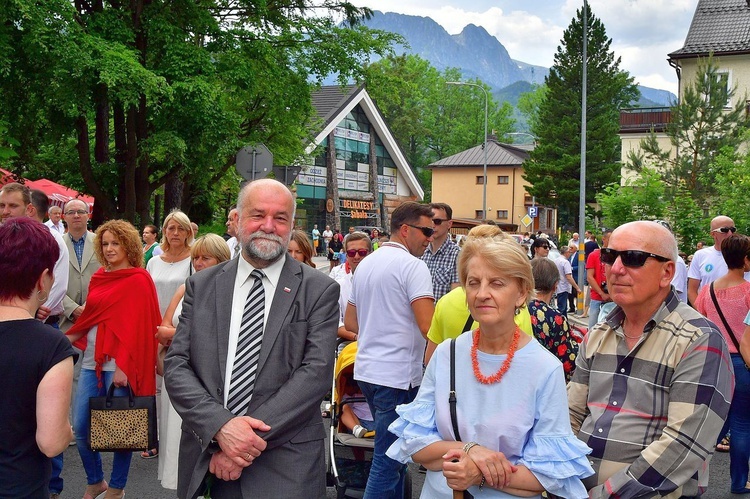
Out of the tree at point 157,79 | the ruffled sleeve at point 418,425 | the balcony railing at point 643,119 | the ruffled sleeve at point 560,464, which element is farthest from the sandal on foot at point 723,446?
the balcony railing at point 643,119

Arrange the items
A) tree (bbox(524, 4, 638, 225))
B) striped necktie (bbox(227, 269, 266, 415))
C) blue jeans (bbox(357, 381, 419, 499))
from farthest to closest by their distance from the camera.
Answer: tree (bbox(524, 4, 638, 225)) → blue jeans (bbox(357, 381, 419, 499)) → striped necktie (bbox(227, 269, 266, 415))

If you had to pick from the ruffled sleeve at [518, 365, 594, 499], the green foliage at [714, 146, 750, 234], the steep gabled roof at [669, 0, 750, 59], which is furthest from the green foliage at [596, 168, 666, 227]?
the steep gabled roof at [669, 0, 750, 59]

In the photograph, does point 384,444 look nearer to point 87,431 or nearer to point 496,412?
point 87,431

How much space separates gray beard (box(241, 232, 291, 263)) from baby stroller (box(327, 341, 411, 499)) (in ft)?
7.98

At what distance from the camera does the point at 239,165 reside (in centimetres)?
1305

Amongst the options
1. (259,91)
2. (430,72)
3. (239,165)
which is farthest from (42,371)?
(430,72)

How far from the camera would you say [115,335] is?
227 inches

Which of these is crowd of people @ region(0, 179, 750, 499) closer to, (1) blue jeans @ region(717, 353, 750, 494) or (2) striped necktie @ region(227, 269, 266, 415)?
(2) striped necktie @ region(227, 269, 266, 415)

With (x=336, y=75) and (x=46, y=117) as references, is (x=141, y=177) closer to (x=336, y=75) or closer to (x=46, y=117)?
(x=46, y=117)

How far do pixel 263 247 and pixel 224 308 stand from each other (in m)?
0.33

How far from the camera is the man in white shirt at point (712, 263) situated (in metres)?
8.65

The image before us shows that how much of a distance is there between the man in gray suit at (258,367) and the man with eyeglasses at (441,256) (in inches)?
173

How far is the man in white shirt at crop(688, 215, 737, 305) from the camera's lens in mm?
8648

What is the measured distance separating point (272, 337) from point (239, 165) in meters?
9.78
